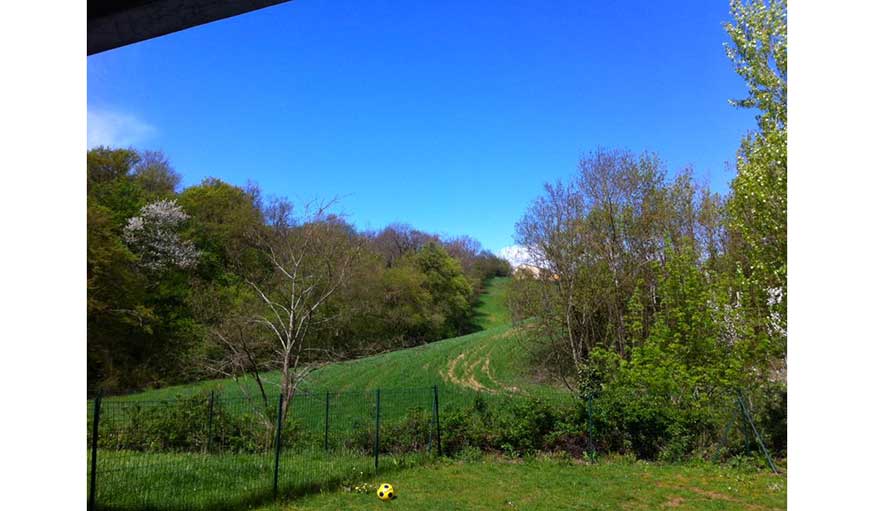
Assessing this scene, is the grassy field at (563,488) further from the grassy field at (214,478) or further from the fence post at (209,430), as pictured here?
the fence post at (209,430)

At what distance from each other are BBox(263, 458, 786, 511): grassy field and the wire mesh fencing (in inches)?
14.0

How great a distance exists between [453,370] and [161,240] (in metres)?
10.2

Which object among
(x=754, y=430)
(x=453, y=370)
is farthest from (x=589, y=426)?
(x=453, y=370)

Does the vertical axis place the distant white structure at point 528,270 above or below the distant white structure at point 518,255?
below

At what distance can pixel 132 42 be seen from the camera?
4.37 ft

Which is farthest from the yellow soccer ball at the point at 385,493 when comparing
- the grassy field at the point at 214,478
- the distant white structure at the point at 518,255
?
the distant white structure at the point at 518,255

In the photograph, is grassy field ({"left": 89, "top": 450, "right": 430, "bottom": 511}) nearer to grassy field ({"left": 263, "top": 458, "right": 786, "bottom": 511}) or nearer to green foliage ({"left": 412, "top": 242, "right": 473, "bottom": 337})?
grassy field ({"left": 263, "top": 458, "right": 786, "bottom": 511})

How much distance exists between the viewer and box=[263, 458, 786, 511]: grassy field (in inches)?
162

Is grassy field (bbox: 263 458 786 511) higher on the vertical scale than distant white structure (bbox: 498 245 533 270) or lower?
lower

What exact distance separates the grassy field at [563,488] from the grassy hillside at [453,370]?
464 centimetres

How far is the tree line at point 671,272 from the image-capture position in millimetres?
6246

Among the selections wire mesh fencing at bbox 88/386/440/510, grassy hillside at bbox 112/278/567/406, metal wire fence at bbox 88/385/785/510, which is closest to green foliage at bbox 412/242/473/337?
grassy hillside at bbox 112/278/567/406

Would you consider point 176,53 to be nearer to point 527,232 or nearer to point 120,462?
point 120,462
